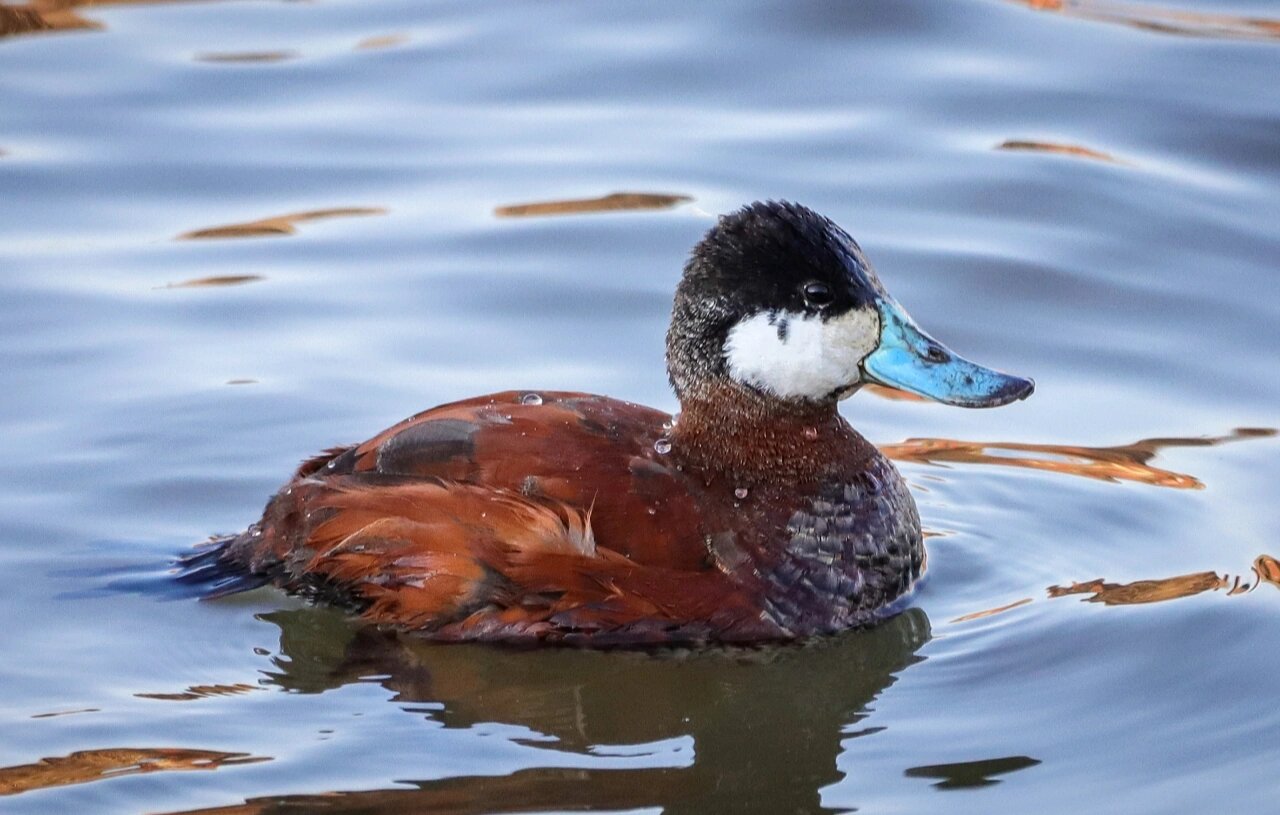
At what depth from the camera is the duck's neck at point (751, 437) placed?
5508 mm

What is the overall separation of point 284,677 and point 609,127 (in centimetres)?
489

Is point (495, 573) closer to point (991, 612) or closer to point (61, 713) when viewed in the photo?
point (61, 713)

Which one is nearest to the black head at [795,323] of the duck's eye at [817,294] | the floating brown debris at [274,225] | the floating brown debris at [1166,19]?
the duck's eye at [817,294]

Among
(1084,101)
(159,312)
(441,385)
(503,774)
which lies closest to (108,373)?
(159,312)

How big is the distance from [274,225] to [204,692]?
3.79 metres

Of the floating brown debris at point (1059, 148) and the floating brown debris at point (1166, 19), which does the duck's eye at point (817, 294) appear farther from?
the floating brown debris at point (1166, 19)

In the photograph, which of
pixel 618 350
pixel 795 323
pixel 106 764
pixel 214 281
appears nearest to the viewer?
pixel 106 764

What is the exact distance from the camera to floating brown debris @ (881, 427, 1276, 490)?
252 inches

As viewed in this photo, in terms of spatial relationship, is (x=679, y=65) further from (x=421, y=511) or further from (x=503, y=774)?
(x=503, y=774)

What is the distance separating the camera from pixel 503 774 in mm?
4645

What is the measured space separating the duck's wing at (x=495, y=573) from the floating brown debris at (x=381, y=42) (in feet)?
18.5

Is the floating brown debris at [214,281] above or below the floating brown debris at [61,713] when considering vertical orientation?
above

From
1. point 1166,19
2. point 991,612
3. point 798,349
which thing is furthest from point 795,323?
point 1166,19

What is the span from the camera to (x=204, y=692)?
507 centimetres
